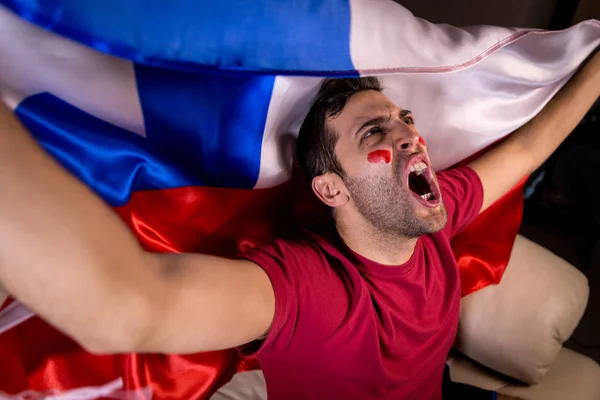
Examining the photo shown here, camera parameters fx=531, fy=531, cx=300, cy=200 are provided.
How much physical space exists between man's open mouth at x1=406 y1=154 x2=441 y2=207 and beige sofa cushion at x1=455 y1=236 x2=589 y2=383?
0.31m

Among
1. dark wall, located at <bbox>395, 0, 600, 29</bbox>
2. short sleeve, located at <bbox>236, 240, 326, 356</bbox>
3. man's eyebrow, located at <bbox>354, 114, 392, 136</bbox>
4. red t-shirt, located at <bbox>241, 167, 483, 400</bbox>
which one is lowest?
red t-shirt, located at <bbox>241, 167, 483, 400</bbox>

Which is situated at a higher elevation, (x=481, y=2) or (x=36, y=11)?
(x=36, y=11)

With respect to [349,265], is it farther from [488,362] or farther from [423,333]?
[488,362]

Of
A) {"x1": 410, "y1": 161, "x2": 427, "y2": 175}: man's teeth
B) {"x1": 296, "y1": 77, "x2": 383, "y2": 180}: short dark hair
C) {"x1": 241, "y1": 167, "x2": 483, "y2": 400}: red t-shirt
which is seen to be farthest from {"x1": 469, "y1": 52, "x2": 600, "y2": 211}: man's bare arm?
{"x1": 296, "y1": 77, "x2": 383, "y2": 180}: short dark hair

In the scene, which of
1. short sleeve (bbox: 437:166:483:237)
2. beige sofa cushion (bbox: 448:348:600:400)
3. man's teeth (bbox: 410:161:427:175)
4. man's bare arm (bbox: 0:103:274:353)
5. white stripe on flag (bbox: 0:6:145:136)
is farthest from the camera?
beige sofa cushion (bbox: 448:348:600:400)

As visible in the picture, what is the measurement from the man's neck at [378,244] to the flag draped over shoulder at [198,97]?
0.50ft

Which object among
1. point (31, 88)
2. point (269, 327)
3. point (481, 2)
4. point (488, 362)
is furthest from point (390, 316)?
point (481, 2)

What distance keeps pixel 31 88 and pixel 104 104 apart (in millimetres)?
94

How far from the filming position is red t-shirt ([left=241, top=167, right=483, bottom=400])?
78 centimetres

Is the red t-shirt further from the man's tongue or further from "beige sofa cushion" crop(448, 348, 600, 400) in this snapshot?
"beige sofa cushion" crop(448, 348, 600, 400)

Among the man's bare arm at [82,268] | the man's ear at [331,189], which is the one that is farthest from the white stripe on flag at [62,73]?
the man's ear at [331,189]

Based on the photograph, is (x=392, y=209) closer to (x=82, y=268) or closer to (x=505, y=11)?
(x=82, y=268)

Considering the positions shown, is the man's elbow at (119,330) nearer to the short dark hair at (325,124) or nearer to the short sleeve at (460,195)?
the short dark hair at (325,124)

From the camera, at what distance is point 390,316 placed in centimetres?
90
